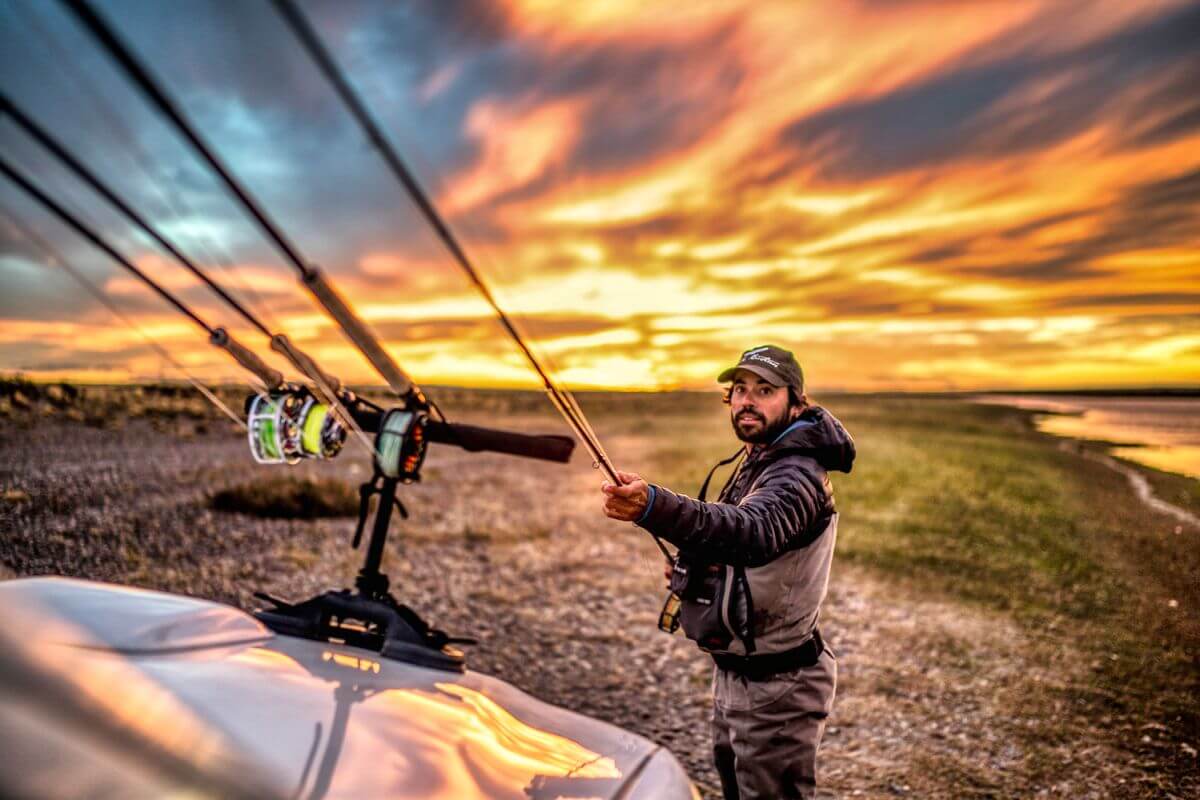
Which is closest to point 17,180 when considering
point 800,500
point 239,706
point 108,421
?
point 239,706

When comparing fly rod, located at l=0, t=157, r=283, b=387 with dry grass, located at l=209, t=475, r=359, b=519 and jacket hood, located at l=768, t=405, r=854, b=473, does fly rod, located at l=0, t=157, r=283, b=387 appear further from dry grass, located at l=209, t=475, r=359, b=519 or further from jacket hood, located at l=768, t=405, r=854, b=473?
dry grass, located at l=209, t=475, r=359, b=519

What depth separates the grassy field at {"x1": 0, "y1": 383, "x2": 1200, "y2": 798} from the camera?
6344 millimetres

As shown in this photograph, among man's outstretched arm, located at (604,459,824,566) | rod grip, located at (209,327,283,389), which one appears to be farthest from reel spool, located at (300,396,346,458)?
man's outstretched arm, located at (604,459,824,566)

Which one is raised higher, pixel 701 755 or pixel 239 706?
pixel 239 706

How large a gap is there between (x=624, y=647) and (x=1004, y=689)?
4.03 meters

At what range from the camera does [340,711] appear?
1.81 meters

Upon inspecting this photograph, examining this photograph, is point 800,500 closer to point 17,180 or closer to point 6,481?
point 17,180

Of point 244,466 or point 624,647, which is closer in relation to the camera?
point 624,647

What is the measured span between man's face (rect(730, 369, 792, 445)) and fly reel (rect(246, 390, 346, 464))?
1.81 meters

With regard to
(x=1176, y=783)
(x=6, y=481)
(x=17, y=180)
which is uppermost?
(x=17, y=180)

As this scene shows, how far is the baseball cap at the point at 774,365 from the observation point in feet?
10.6

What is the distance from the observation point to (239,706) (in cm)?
168

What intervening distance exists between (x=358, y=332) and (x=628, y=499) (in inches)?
51.4

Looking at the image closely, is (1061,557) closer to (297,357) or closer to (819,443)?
(819,443)
